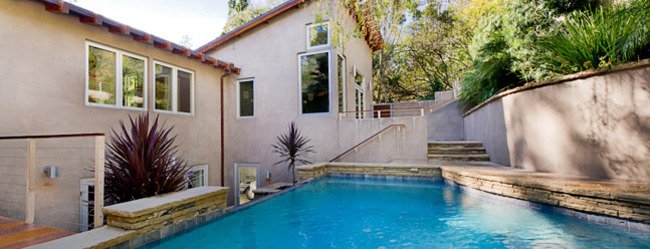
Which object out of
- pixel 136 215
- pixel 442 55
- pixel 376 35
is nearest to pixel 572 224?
pixel 136 215

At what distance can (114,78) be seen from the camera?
6.70m

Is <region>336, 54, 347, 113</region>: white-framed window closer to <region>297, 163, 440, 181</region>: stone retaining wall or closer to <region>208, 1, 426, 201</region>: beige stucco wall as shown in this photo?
<region>208, 1, 426, 201</region>: beige stucco wall

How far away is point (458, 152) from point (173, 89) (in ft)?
30.0

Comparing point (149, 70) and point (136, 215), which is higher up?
point (149, 70)

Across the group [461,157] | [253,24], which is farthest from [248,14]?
[461,157]

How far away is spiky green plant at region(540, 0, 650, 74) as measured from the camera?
15.3 ft

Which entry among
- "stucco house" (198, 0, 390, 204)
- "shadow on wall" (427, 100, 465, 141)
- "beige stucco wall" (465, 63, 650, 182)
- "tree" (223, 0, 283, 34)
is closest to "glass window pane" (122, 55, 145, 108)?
"stucco house" (198, 0, 390, 204)

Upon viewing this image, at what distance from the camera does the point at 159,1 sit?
38.7 feet

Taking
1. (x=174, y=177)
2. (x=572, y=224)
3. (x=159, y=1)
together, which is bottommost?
(x=572, y=224)

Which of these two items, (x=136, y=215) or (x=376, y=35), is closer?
(x=136, y=215)

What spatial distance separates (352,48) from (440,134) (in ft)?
18.9

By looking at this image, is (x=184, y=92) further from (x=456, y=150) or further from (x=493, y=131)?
(x=493, y=131)

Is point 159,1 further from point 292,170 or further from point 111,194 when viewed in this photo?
point 111,194

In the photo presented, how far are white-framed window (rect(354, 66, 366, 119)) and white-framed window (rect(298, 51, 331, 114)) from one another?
8.40 feet
